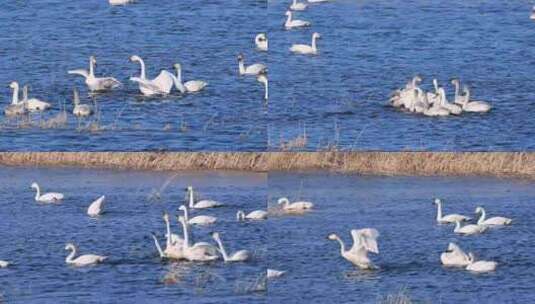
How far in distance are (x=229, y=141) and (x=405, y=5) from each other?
4.40 metres

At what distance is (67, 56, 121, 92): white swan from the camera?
18.3 meters

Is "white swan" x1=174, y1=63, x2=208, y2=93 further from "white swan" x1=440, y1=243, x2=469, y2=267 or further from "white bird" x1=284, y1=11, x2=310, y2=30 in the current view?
"white swan" x1=440, y1=243, x2=469, y2=267

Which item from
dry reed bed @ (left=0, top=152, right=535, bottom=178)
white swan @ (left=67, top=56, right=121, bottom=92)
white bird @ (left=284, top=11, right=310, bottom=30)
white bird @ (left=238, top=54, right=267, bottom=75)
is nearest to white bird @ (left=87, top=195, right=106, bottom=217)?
dry reed bed @ (left=0, top=152, right=535, bottom=178)

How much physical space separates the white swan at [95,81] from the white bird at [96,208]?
2.39 m

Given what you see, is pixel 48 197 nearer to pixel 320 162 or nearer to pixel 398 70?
pixel 320 162

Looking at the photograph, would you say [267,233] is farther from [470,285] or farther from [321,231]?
[470,285]

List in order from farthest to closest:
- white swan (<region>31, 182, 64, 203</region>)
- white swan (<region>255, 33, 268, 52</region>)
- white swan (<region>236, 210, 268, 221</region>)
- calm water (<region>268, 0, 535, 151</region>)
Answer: white swan (<region>31, 182, 64, 203</region>)
white swan (<region>236, 210, 268, 221</region>)
white swan (<region>255, 33, 268, 52</region>)
calm water (<region>268, 0, 535, 151</region>)

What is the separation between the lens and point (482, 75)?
64.8 ft

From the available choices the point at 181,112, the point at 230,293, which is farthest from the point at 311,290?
the point at 181,112

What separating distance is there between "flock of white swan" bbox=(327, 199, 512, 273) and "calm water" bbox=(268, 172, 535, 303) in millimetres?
72

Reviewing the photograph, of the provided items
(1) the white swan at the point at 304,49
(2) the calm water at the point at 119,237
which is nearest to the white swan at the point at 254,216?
(2) the calm water at the point at 119,237

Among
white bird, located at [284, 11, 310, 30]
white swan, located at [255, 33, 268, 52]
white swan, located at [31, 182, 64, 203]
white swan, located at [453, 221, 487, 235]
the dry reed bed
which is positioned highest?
white bird, located at [284, 11, 310, 30]

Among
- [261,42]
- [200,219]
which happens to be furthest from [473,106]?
[200,219]

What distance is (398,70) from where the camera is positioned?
19812mm
